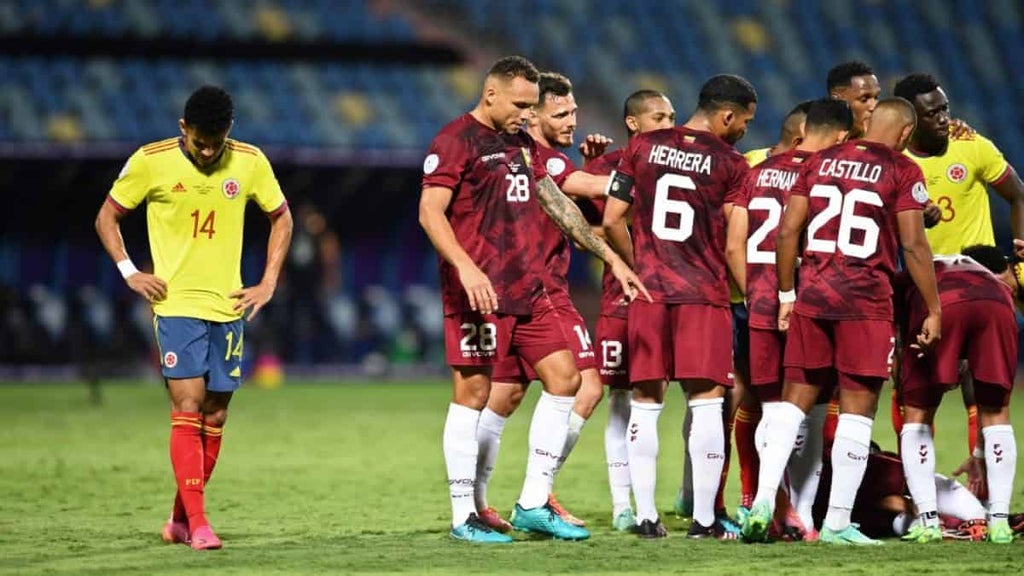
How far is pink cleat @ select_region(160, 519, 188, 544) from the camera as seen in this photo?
8148mm

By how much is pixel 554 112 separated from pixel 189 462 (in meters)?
2.88

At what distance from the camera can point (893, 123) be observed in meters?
8.02

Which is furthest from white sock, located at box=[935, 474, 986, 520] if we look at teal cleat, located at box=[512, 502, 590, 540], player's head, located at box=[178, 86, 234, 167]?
player's head, located at box=[178, 86, 234, 167]

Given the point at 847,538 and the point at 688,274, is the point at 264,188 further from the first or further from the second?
the point at 847,538

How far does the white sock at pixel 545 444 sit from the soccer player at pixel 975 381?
171 centimetres

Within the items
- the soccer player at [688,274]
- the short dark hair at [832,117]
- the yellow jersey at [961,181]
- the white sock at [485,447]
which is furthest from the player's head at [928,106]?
the white sock at [485,447]

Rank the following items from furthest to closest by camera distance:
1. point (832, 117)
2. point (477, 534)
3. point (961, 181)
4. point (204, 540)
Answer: point (961, 181) → point (832, 117) → point (477, 534) → point (204, 540)

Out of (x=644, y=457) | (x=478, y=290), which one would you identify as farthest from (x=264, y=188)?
(x=644, y=457)

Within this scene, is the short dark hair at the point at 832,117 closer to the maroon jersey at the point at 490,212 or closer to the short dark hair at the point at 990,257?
the short dark hair at the point at 990,257

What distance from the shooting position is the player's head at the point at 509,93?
8.12 metres

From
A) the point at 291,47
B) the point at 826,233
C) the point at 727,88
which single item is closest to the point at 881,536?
the point at 826,233

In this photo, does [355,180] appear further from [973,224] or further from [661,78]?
[973,224]

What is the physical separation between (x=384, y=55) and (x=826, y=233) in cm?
2035

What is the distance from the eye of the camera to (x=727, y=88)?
8359 mm
